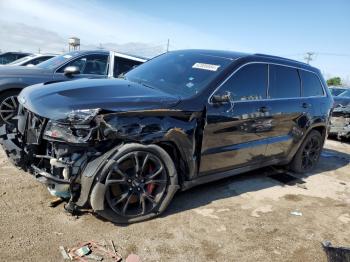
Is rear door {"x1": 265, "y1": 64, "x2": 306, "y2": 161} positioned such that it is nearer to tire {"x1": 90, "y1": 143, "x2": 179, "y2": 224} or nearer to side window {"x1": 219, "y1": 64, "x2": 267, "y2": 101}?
side window {"x1": 219, "y1": 64, "x2": 267, "y2": 101}

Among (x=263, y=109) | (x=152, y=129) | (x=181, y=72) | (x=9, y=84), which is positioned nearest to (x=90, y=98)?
(x=152, y=129)

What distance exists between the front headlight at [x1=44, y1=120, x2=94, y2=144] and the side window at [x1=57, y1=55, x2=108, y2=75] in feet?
14.4

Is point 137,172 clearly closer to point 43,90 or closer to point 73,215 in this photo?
point 73,215

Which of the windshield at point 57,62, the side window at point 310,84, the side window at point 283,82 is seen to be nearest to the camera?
the side window at point 283,82

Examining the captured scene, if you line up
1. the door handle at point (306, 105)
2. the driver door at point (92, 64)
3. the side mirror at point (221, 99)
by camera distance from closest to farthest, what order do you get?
the side mirror at point (221, 99) → the door handle at point (306, 105) → the driver door at point (92, 64)

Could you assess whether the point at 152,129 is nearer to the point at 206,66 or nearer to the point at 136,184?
the point at 136,184

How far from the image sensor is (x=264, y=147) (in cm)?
513

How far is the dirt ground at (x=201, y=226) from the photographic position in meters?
3.39

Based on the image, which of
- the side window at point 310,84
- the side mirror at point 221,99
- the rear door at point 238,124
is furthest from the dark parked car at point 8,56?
the side mirror at point 221,99

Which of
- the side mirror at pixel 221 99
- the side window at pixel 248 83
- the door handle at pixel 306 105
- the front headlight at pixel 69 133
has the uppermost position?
the side window at pixel 248 83

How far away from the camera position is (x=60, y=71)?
290 inches

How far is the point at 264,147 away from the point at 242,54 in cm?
130

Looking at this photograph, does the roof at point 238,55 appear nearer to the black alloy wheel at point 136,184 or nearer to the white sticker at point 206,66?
the white sticker at point 206,66

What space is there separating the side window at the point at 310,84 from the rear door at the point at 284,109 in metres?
0.18
